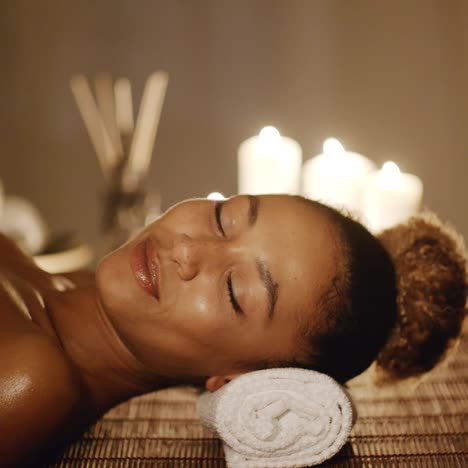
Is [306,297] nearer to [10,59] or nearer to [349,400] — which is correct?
[349,400]

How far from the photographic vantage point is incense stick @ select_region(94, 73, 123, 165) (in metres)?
2.93

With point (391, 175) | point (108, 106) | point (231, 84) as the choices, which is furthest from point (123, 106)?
point (391, 175)

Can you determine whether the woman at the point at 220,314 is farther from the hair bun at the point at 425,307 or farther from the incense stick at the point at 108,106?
the incense stick at the point at 108,106

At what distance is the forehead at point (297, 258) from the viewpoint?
43.1 inches

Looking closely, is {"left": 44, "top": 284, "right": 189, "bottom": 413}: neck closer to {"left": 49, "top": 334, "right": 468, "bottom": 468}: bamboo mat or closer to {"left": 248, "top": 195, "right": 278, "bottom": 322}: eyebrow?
{"left": 49, "top": 334, "right": 468, "bottom": 468}: bamboo mat

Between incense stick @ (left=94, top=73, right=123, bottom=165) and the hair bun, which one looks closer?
the hair bun

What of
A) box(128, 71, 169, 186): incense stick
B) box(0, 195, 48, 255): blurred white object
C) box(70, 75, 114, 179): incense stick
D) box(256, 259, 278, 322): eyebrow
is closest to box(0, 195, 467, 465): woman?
box(256, 259, 278, 322): eyebrow

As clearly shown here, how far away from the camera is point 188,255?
112cm

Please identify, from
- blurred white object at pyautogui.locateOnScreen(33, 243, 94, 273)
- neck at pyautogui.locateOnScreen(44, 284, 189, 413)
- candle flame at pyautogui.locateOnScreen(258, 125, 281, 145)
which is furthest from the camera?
candle flame at pyautogui.locateOnScreen(258, 125, 281, 145)

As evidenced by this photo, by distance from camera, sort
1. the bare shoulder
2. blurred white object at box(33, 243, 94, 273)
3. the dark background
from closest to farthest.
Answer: the bare shoulder, blurred white object at box(33, 243, 94, 273), the dark background

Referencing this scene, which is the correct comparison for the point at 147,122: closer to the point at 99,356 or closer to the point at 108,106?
the point at 108,106

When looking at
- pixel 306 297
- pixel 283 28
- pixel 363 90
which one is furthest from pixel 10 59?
pixel 306 297

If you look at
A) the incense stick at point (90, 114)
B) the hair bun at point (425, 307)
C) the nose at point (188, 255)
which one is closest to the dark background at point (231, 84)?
the incense stick at point (90, 114)

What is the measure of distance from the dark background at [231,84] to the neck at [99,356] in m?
1.99
